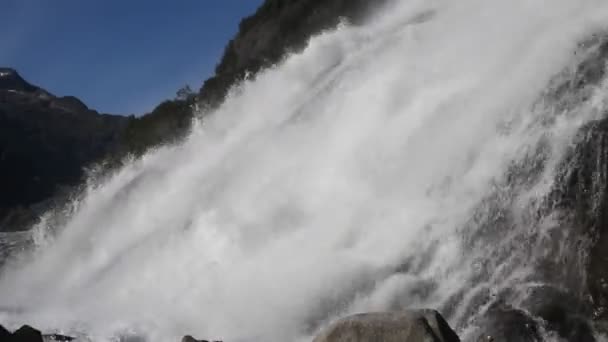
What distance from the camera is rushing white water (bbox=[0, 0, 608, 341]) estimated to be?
12.8 metres

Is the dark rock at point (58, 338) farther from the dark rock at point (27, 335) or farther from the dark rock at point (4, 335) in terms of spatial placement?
the dark rock at point (27, 335)

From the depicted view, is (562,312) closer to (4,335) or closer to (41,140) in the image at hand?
(4,335)

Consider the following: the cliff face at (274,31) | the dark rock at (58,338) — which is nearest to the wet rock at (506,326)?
the dark rock at (58,338)

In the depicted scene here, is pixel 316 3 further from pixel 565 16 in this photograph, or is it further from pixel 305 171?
pixel 565 16

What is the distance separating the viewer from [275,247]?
52.6ft

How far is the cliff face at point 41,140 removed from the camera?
11869cm

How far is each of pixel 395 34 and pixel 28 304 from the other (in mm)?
15430

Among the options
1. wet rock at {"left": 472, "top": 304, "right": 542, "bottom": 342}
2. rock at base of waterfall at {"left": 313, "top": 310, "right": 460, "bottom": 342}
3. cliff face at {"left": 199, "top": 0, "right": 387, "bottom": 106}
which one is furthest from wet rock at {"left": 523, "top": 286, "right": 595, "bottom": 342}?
cliff face at {"left": 199, "top": 0, "right": 387, "bottom": 106}

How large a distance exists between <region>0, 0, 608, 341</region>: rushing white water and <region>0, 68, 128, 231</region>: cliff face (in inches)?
3021

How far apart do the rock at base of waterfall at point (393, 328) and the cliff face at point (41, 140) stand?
299ft

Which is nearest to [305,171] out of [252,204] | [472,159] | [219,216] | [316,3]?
[252,204]

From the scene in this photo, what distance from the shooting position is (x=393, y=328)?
24.6 ft

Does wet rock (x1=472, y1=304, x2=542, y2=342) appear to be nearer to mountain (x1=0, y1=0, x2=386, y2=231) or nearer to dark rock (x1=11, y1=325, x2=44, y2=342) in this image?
dark rock (x1=11, y1=325, x2=44, y2=342)

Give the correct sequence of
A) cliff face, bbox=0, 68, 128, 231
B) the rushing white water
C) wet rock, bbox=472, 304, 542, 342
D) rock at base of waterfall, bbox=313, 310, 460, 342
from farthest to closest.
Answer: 1. cliff face, bbox=0, 68, 128, 231
2. the rushing white water
3. wet rock, bbox=472, 304, 542, 342
4. rock at base of waterfall, bbox=313, 310, 460, 342
